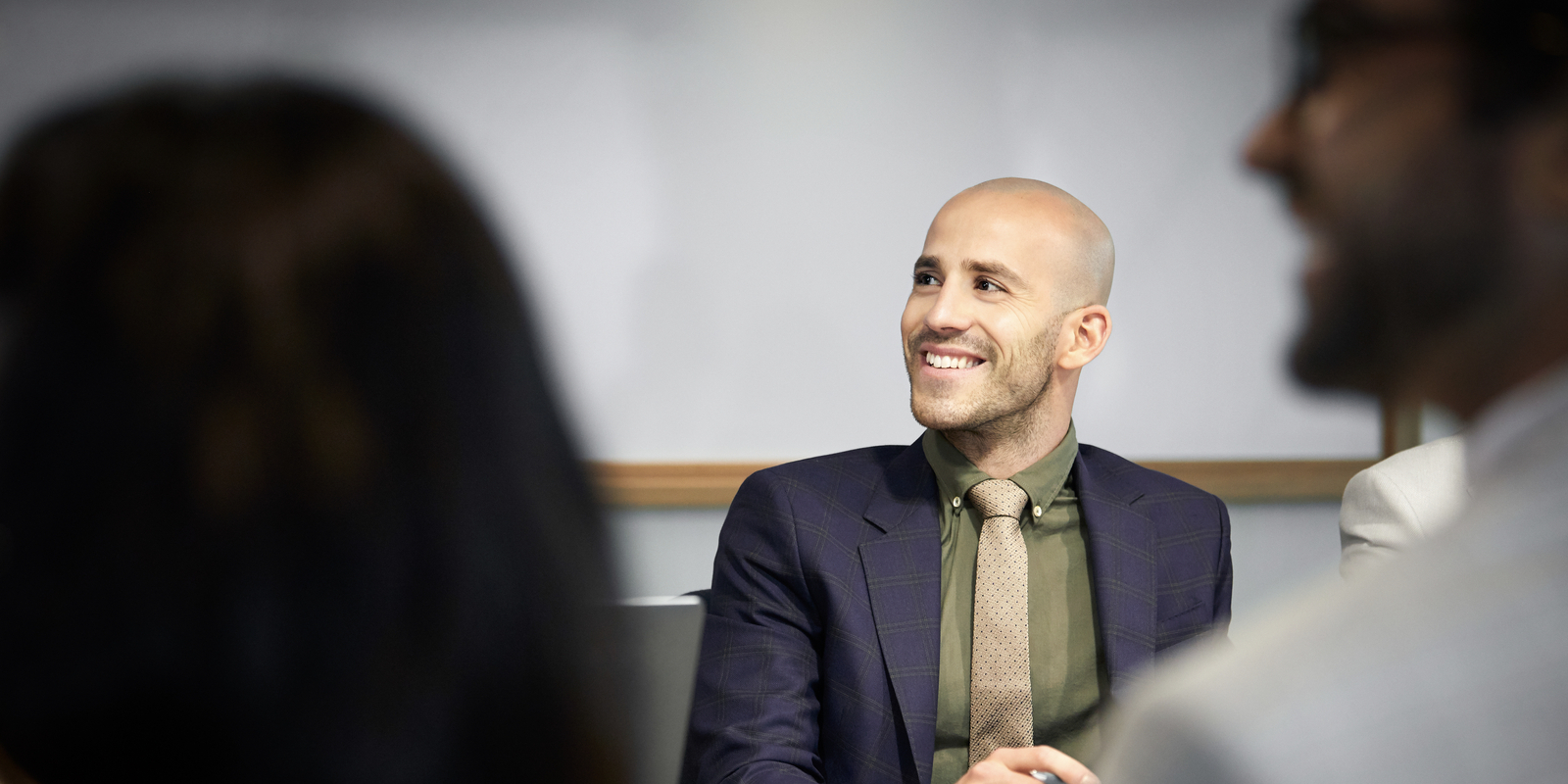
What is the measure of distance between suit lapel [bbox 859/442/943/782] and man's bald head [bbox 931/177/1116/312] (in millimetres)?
298

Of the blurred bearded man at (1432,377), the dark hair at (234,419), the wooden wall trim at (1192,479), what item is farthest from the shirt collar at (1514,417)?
the wooden wall trim at (1192,479)

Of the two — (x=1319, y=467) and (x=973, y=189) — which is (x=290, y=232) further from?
(x=1319, y=467)

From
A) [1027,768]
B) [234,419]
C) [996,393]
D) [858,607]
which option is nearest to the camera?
[234,419]

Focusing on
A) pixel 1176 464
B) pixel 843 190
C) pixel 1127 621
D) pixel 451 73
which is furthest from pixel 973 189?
pixel 451 73

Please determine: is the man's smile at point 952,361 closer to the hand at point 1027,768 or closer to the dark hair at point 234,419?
the hand at point 1027,768

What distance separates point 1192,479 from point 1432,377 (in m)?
1.95

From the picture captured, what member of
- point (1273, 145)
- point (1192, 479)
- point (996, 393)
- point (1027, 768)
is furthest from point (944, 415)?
point (1192, 479)

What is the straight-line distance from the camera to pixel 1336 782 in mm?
233

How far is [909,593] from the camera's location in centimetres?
112

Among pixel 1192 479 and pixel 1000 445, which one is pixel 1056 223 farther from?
pixel 1192 479

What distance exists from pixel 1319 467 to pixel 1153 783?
2118mm

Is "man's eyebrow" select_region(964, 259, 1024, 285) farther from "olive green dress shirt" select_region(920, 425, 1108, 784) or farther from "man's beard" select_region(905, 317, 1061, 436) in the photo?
"olive green dress shirt" select_region(920, 425, 1108, 784)

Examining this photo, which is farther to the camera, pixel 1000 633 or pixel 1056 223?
pixel 1056 223

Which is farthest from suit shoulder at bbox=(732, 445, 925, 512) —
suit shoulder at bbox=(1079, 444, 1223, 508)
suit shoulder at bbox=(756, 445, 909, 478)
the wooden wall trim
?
the wooden wall trim
